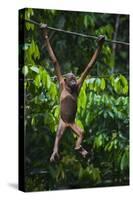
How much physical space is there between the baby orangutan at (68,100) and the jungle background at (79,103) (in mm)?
45

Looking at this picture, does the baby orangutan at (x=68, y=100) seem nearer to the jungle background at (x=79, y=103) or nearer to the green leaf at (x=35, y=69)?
the jungle background at (x=79, y=103)

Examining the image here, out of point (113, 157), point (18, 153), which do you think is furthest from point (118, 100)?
point (18, 153)

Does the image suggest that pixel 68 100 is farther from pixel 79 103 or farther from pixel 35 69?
pixel 35 69

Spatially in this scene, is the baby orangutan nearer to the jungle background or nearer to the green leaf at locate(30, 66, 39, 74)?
the jungle background

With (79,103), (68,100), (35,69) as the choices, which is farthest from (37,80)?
(79,103)

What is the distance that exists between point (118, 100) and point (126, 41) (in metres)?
0.57

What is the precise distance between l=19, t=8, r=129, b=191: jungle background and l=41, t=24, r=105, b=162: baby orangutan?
4 centimetres

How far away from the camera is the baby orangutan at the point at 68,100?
7.57m

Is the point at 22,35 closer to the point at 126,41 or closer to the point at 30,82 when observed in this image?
the point at 30,82

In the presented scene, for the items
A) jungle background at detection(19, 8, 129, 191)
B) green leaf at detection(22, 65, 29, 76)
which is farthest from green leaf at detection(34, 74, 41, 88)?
green leaf at detection(22, 65, 29, 76)

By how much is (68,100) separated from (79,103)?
131mm

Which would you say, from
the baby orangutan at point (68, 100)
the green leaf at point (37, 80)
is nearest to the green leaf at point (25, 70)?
the green leaf at point (37, 80)

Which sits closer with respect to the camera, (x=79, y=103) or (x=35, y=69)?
(x=35, y=69)

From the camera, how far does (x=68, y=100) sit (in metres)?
7.65
